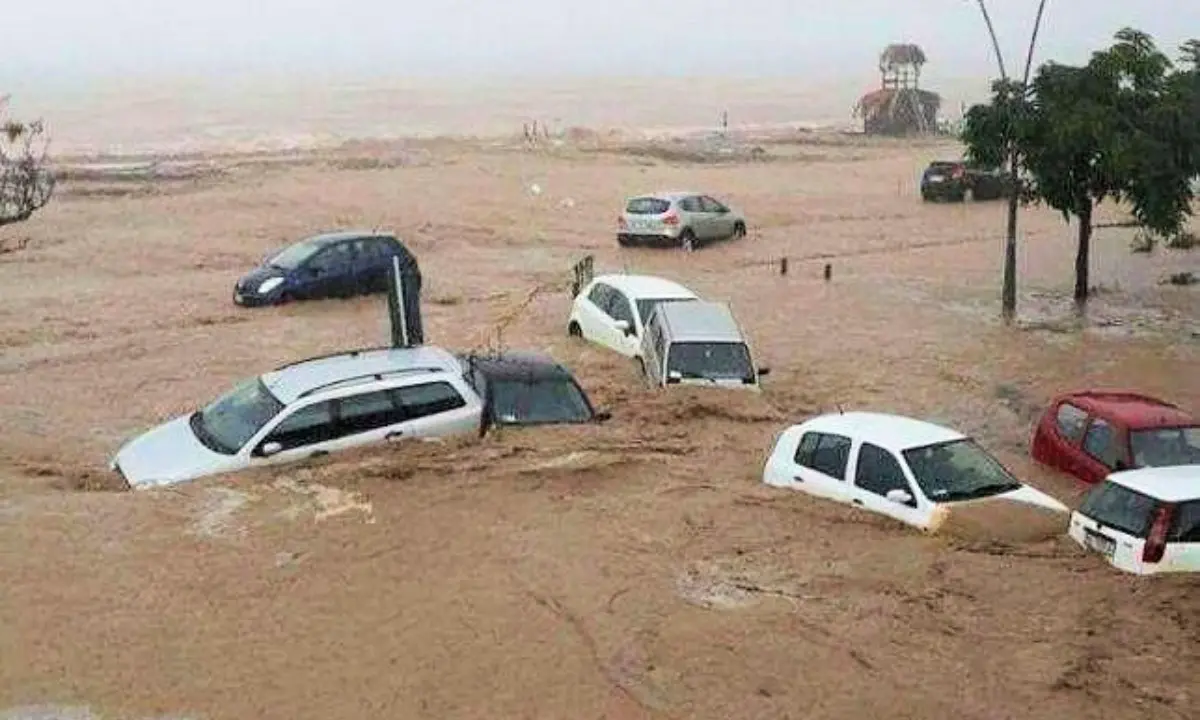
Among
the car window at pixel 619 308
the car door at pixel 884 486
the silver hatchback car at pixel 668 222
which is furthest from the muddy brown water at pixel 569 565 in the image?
the silver hatchback car at pixel 668 222

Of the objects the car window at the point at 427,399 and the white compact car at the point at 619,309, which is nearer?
the car window at the point at 427,399

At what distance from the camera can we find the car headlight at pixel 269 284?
23031mm

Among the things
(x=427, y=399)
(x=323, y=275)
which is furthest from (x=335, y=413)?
(x=323, y=275)

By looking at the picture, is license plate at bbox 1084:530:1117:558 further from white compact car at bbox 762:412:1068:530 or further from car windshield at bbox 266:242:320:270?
car windshield at bbox 266:242:320:270

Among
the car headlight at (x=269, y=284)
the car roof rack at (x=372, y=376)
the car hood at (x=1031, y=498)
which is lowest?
the car hood at (x=1031, y=498)

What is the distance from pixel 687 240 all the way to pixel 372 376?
17310 mm

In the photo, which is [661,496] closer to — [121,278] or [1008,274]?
[1008,274]

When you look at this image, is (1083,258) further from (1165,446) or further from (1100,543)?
(1100,543)

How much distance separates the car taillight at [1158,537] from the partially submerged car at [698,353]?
6.46 metres

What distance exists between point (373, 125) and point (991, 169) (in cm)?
5319

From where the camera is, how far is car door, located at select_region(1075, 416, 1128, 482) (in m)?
13.5

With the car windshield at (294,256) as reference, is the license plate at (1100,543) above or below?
below

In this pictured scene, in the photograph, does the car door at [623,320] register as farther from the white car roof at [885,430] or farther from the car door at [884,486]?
the car door at [884,486]

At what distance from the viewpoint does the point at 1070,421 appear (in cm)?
1430
